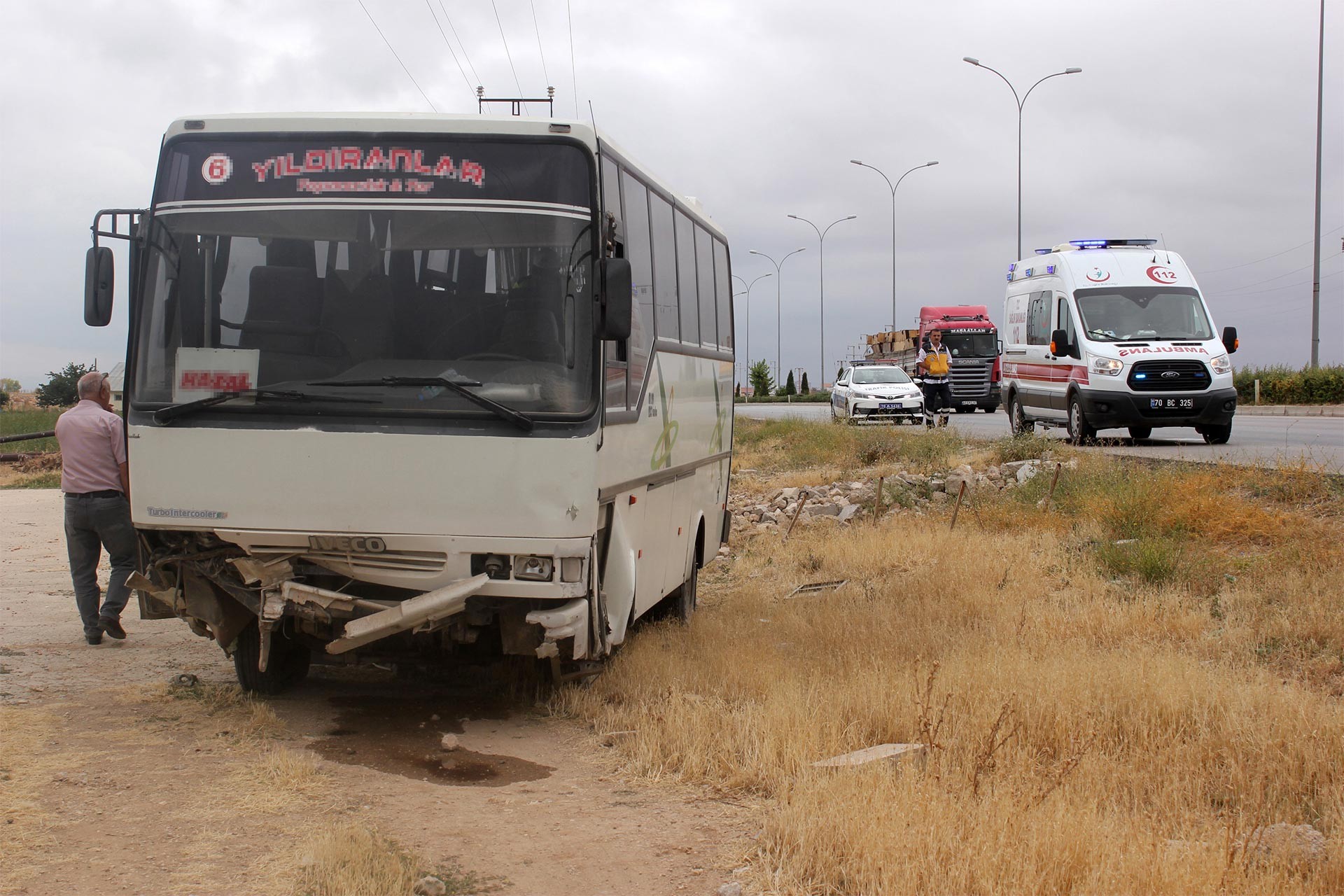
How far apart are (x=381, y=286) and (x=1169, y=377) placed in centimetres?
1629

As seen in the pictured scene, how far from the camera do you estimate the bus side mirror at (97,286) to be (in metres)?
6.68

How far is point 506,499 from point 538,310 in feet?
3.12

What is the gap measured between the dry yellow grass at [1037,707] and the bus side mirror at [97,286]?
3.30 m

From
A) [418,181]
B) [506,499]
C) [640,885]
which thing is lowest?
[640,885]

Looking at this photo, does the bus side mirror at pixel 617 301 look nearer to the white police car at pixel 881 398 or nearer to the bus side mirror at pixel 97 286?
the bus side mirror at pixel 97 286

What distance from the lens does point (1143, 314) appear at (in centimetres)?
2075

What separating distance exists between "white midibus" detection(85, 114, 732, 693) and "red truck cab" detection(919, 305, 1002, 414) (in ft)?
123

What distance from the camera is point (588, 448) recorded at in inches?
249

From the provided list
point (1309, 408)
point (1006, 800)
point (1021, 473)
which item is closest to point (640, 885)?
point (1006, 800)

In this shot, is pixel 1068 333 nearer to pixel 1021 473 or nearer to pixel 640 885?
pixel 1021 473

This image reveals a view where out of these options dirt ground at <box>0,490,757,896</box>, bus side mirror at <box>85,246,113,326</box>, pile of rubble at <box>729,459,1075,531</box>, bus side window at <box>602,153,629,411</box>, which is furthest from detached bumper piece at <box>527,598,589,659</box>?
pile of rubble at <box>729,459,1075,531</box>

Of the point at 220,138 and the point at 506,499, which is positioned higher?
the point at 220,138

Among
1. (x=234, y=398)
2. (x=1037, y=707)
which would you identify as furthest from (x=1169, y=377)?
(x=234, y=398)

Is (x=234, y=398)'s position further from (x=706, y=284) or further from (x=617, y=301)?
(x=706, y=284)
